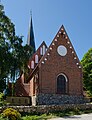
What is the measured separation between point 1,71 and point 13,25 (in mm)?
5426

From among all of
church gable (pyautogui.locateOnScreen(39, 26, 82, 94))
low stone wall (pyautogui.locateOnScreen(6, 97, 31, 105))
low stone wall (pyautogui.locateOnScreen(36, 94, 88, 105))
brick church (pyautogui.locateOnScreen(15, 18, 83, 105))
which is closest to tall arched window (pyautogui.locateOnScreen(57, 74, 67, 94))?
brick church (pyautogui.locateOnScreen(15, 18, 83, 105))

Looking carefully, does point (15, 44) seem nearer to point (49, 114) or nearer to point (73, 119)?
point (49, 114)

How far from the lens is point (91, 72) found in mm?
37500

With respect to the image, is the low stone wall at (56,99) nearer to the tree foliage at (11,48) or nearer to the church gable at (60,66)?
the church gable at (60,66)

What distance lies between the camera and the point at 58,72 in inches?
1171

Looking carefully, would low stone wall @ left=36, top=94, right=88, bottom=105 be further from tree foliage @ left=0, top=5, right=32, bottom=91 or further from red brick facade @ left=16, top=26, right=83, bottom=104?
tree foliage @ left=0, top=5, right=32, bottom=91

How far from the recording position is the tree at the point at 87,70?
121ft

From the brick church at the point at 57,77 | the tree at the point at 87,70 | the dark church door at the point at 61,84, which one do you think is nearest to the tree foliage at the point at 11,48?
the brick church at the point at 57,77

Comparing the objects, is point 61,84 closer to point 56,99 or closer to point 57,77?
point 57,77

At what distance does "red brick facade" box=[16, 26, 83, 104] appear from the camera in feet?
94.6

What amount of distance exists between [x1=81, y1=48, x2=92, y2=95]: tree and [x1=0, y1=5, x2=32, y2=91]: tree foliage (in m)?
13.7

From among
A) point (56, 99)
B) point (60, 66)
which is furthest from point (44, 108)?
point (60, 66)

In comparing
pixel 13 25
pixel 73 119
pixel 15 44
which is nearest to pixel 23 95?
pixel 15 44

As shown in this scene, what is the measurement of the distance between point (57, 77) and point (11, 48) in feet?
23.6
